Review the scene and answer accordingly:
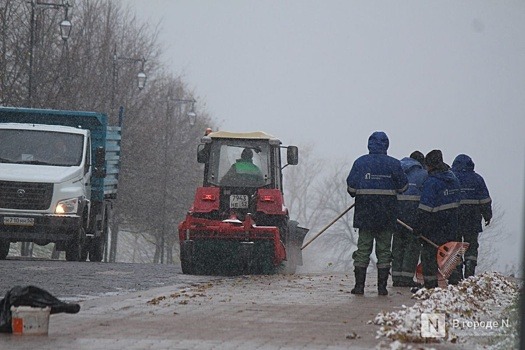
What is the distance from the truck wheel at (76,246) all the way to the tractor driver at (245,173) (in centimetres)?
444

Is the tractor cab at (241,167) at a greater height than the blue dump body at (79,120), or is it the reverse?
the blue dump body at (79,120)

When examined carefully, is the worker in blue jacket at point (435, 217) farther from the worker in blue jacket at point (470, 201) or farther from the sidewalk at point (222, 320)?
the worker in blue jacket at point (470, 201)

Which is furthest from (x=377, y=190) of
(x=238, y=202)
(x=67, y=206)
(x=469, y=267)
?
(x=67, y=206)

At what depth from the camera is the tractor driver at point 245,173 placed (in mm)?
24516

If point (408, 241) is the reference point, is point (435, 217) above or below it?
above

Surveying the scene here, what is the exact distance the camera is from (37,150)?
27219mm

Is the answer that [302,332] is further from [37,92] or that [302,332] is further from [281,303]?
[37,92]

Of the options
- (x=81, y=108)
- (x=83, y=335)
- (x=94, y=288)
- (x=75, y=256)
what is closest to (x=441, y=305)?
(x=83, y=335)

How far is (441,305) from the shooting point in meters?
13.0

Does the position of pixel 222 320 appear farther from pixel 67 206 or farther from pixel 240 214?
pixel 67 206

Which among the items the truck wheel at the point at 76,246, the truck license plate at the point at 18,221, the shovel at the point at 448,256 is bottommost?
the truck wheel at the point at 76,246

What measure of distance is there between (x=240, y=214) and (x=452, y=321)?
1239 centimetres

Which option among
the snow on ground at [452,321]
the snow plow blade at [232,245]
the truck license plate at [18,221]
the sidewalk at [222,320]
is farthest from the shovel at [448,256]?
the truck license plate at [18,221]

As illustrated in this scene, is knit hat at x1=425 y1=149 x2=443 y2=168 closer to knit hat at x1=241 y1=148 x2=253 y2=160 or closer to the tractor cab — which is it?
the tractor cab
